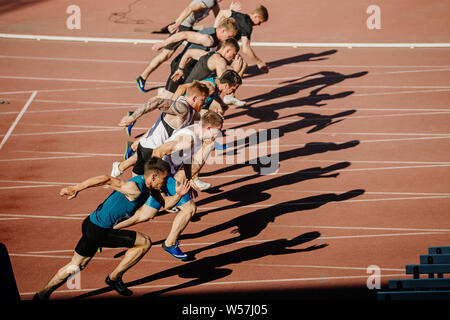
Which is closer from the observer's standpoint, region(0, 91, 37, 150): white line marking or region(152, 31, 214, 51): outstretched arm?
region(152, 31, 214, 51): outstretched arm

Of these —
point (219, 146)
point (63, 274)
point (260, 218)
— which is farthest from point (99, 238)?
point (219, 146)

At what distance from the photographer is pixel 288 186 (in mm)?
8758

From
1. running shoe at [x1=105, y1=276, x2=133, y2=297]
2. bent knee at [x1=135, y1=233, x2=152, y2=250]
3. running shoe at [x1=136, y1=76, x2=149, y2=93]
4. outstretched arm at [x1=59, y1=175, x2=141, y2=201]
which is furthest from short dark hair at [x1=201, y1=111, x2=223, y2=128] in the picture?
running shoe at [x1=136, y1=76, x2=149, y2=93]

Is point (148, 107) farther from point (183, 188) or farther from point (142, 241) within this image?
point (142, 241)

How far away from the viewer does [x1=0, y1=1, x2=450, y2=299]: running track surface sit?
6965 millimetres

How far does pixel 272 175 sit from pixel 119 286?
346 cm

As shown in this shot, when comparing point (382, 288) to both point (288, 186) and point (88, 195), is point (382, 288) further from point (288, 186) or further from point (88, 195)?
point (88, 195)

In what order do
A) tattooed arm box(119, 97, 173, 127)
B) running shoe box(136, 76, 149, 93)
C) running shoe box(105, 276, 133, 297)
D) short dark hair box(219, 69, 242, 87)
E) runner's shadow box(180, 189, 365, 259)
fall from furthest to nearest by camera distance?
1. running shoe box(136, 76, 149, 93)
2. short dark hair box(219, 69, 242, 87)
3. runner's shadow box(180, 189, 365, 259)
4. tattooed arm box(119, 97, 173, 127)
5. running shoe box(105, 276, 133, 297)

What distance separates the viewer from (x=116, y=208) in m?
6.02

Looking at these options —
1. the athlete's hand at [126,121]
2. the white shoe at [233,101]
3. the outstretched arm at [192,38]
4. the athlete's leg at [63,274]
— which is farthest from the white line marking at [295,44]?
the athlete's leg at [63,274]

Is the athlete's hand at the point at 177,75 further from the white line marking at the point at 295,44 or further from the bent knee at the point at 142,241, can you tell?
the white line marking at the point at 295,44

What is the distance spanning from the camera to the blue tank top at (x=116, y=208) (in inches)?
237

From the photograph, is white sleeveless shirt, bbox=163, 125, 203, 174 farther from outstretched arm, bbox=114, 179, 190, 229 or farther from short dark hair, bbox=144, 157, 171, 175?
short dark hair, bbox=144, 157, 171, 175

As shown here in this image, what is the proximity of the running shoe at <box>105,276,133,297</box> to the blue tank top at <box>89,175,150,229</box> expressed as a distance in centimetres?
67
